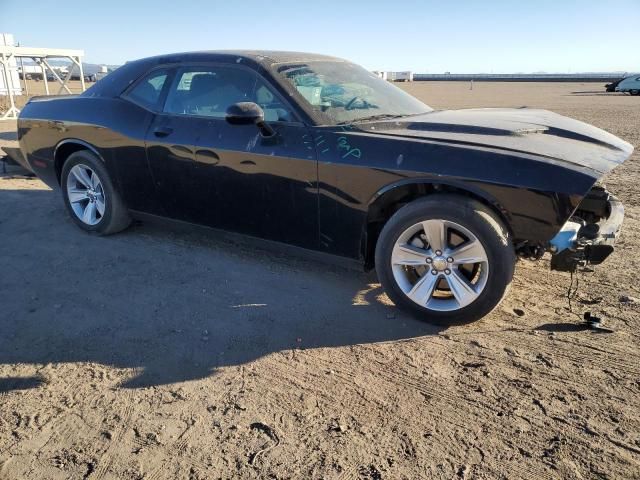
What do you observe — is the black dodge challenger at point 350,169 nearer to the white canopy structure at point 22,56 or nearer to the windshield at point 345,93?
the windshield at point 345,93

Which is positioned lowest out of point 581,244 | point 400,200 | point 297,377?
point 297,377

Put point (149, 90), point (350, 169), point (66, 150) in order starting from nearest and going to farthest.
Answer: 1. point (350, 169)
2. point (149, 90)
3. point (66, 150)

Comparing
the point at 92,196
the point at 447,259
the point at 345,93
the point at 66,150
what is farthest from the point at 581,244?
the point at 66,150

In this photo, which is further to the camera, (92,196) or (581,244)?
(92,196)

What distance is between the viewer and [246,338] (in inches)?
125

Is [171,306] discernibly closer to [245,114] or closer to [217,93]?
[245,114]

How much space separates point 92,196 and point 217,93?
1757 mm

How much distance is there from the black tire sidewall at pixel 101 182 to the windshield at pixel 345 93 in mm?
1988

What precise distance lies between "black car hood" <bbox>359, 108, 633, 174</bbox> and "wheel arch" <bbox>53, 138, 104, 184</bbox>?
8.75 feet

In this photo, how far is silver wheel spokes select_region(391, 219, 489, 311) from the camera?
3107mm

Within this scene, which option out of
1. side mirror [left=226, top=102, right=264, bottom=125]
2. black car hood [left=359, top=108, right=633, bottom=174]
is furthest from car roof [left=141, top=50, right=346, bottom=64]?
black car hood [left=359, top=108, right=633, bottom=174]

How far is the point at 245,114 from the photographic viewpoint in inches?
138

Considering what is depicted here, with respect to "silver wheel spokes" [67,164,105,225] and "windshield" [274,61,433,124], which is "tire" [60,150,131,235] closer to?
"silver wheel spokes" [67,164,105,225]

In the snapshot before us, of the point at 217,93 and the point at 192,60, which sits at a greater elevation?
the point at 192,60
